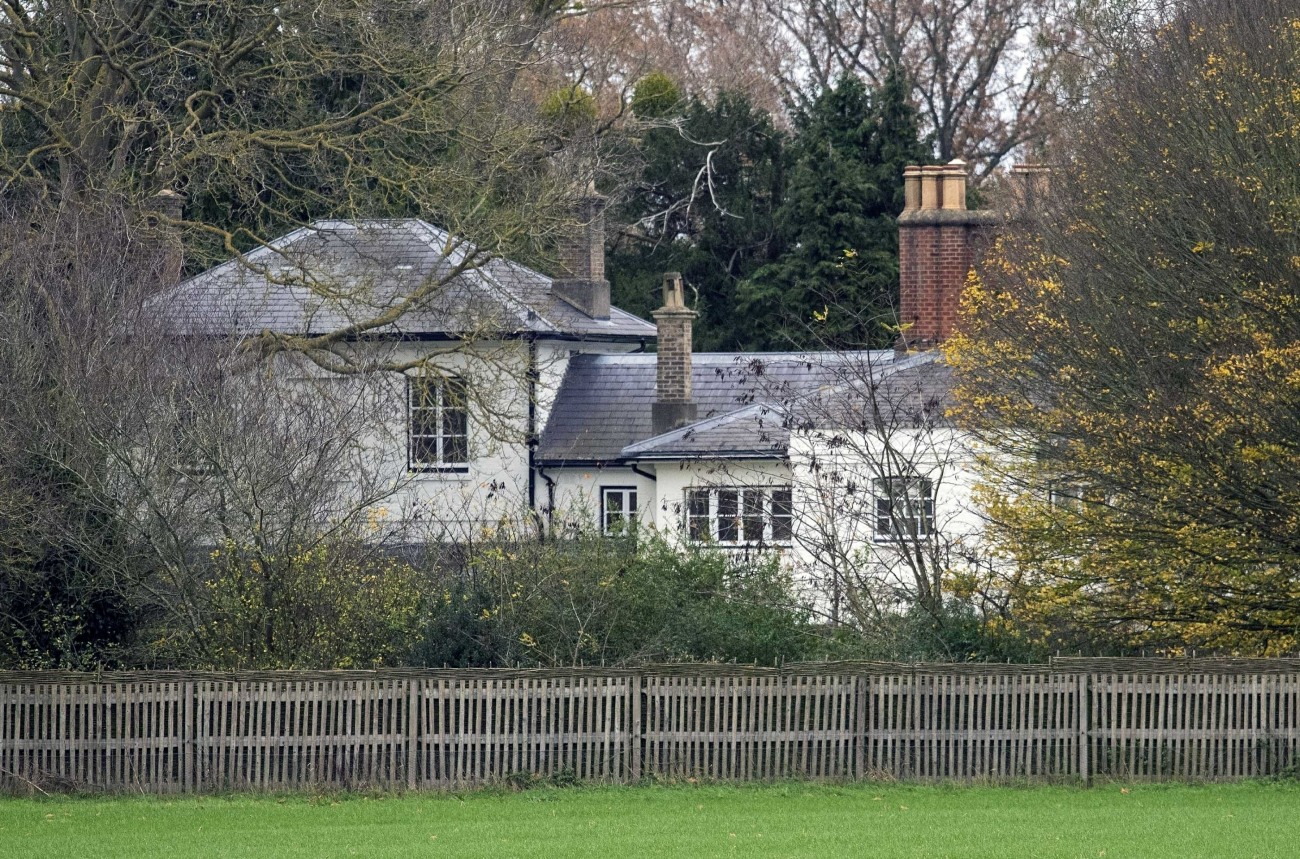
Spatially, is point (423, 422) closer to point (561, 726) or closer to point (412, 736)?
point (412, 736)

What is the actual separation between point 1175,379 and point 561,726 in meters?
7.75

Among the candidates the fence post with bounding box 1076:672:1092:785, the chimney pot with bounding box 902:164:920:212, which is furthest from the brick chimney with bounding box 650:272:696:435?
the fence post with bounding box 1076:672:1092:785

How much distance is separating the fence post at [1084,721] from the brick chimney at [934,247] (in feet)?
41.8

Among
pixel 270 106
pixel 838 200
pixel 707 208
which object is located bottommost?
pixel 270 106

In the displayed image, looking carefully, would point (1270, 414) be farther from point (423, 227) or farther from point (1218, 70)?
point (423, 227)

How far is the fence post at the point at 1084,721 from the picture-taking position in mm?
16750

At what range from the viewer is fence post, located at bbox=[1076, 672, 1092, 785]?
16.8m

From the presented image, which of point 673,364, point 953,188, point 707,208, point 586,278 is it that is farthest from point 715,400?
point 707,208

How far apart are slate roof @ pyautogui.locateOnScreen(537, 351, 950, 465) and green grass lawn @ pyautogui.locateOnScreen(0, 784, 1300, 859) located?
9.48 meters

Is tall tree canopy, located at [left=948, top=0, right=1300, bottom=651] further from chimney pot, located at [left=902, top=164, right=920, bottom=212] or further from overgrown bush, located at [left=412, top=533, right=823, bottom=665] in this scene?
chimney pot, located at [left=902, top=164, right=920, bottom=212]

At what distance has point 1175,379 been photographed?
757 inches

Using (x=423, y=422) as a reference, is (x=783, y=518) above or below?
below

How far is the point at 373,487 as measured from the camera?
65.3ft

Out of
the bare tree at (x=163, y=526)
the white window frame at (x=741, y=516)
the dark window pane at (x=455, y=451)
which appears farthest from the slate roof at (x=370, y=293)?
the white window frame at (x=741, y=516)
